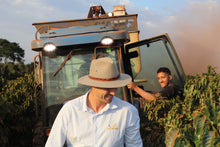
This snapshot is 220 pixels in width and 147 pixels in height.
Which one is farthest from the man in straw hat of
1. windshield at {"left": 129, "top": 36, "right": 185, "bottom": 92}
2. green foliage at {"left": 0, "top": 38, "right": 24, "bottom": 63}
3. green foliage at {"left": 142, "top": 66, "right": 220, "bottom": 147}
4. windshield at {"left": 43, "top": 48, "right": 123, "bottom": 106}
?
green foliage at {"left": 0, "top": 38, "right": 24, "bottom": 63}

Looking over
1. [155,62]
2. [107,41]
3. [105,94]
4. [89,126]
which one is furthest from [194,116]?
[155,62]

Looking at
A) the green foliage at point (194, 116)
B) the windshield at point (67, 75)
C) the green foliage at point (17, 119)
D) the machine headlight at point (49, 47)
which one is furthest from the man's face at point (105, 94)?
the machine headlight at point (49, 47)

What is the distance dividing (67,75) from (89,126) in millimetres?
2599

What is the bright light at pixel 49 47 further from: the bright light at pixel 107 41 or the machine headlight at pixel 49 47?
the bright light at pixel 107 41

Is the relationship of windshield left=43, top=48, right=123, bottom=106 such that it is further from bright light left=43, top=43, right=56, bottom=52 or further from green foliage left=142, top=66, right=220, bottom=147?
green foliage left=142, top=66, right=220, bottom=147

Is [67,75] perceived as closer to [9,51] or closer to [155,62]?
[155,62]

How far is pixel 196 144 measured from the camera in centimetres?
237

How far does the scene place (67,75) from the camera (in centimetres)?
479

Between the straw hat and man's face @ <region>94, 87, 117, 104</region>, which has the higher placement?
the straw hat

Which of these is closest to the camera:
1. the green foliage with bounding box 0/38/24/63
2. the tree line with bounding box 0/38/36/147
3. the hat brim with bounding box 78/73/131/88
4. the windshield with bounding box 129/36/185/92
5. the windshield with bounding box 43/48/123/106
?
the hat brim with bounding box 78/73/131/88

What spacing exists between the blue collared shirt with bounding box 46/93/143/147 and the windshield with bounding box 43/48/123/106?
2394mm

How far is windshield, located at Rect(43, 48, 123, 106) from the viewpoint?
478 cm

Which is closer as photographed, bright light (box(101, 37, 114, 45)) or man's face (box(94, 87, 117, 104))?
man's face (box(94, 87, 117, 104))

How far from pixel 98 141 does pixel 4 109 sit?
225 cm
